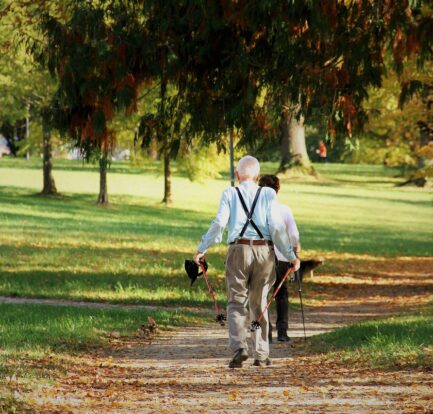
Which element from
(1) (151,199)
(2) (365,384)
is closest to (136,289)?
(2) (365,384)

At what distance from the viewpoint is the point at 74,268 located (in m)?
23.7

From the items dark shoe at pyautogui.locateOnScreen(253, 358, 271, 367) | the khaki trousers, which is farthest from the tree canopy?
dark shoe at pyautogui.locateOnScreen(253, 358, 271, 367)

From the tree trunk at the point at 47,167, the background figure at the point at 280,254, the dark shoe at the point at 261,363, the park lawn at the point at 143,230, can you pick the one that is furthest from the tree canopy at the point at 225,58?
the tree trunk at the point at 47,167

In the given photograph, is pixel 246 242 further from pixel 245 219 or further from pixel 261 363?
pixel 261 363

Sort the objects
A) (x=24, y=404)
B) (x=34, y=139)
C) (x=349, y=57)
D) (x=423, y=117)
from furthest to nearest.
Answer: (x=34, y=139), (x=423, y=117), (x=349, y=57), (x=24, y=404)

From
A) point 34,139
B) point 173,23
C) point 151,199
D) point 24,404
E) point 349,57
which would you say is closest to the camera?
point 24,404

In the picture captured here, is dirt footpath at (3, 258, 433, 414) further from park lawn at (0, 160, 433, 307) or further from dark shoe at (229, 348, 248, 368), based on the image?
park lawn at (0, 160, 433, 307)

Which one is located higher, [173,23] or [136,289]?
[173,23]

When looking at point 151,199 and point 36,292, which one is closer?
point 36,292

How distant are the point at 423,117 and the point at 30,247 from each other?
31.8ft

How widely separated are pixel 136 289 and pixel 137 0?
222 inches

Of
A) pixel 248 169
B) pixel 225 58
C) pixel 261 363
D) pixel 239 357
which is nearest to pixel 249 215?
pixel 248 169

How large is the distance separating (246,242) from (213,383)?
1448 millimetres

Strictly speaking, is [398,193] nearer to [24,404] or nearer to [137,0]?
[137,0]
